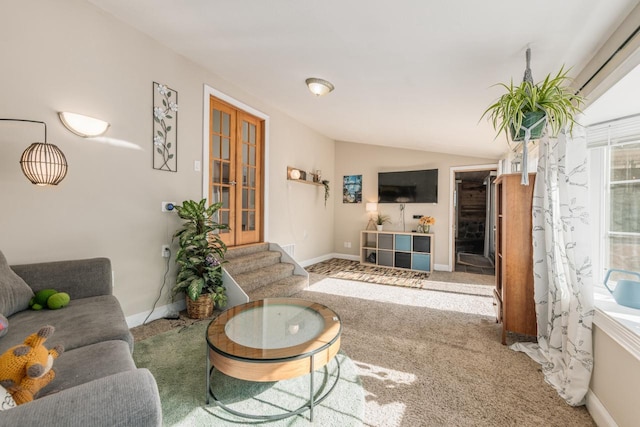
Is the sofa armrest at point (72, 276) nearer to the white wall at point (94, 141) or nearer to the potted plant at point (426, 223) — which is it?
the white wall at point (94, 141)

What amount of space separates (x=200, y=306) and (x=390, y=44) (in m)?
2.98

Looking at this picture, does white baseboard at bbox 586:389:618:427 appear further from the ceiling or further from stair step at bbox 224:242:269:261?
stair step at bbox 224:242:269:261

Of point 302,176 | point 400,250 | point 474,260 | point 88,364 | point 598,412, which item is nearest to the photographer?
point 88,364

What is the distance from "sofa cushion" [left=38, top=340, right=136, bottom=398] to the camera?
1.12 metres

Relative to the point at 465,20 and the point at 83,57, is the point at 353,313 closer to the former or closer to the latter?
the point at 465,20

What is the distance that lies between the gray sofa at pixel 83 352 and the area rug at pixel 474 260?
252 inches

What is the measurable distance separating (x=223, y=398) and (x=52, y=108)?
254 centimetres

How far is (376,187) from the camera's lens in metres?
6.11

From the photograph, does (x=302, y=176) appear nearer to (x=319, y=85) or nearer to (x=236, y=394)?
(x=319, y=85)

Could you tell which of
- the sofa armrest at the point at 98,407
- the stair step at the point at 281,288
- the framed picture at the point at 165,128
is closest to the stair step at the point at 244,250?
the stair step at the point at 281,288

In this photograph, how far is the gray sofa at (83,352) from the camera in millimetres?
710

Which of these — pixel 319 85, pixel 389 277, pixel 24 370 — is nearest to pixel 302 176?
pixel 319 85

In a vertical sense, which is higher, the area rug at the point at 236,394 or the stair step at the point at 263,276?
the stair step at the point at 263,276

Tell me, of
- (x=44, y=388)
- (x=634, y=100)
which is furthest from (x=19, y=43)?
(x=634, y=100)
